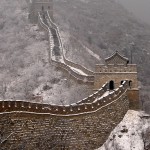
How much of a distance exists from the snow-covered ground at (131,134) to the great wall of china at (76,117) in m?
0.55

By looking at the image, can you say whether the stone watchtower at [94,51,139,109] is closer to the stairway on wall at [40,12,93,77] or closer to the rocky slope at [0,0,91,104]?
the rocky slope at [0,0,91,104]

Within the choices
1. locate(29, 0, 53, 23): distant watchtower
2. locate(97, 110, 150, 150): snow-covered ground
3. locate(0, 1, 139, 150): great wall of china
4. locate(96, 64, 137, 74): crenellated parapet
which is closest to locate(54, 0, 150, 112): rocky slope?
locate(29, 0, 53, 23): distant watchtower

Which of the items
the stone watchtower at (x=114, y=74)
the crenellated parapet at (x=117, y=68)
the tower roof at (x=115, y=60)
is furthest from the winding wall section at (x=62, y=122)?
the tower roof at (x=115, y=60)

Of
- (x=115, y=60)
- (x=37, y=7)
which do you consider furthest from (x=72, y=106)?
(x=37, y=7)

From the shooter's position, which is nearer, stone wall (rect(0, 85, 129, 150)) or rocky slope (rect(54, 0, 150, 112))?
stone wall (rect(0, 85, 129, 150))

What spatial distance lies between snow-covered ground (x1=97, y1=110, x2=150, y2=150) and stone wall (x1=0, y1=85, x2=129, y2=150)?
55cm

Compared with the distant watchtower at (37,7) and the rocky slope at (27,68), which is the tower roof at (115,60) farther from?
the distant watchtower at (37,7)

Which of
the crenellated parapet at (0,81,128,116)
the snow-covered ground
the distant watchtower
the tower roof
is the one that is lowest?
the snow-covered ground

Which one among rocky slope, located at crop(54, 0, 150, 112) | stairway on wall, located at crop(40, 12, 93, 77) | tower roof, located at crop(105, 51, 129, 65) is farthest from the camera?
rocky slope, located at crop(54, 0, 150, 112)

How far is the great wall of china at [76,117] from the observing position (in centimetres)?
3117

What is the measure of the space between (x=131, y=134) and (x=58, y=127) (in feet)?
27.8

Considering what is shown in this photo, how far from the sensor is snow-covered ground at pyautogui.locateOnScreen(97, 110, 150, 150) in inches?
1513

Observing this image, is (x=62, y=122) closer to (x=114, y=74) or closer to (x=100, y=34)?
(x=114, y=74)

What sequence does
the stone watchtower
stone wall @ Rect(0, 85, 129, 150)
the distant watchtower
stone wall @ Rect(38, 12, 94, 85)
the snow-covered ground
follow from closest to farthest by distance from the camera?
1. stone wall @ Rect(0, 85, 129, 150)
2. the snow-covered ground
3. the stone watchtower
4. stone wall @ Rect(38, 12, 94, 85)
5. the distant watchtower
